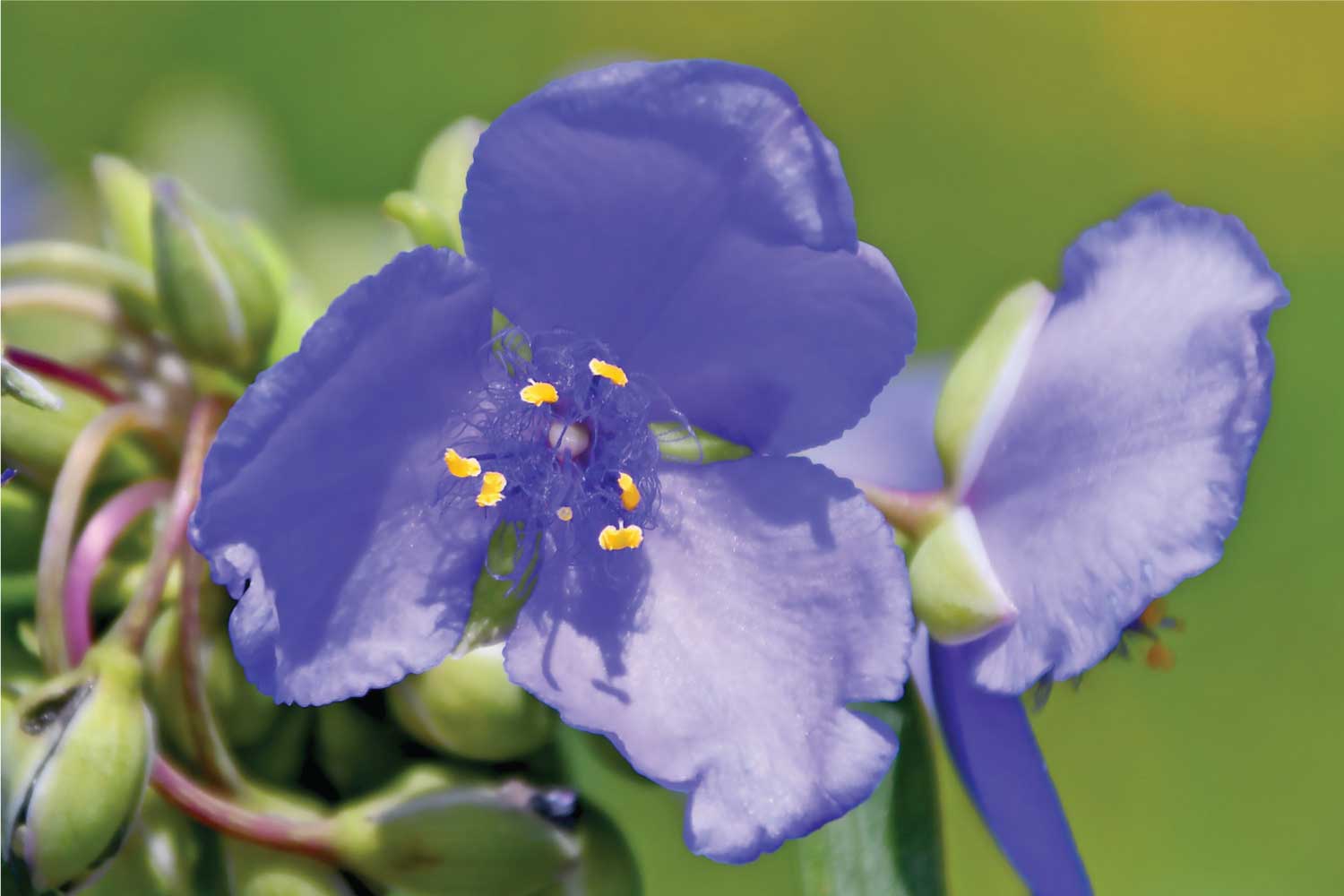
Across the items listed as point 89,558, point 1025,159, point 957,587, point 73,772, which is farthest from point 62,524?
point 1025,159

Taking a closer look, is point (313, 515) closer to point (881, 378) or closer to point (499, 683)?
point (499, 683)

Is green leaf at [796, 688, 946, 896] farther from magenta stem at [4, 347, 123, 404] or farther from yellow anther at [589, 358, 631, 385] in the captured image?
magenta stem at [4, 347, 123, 404]

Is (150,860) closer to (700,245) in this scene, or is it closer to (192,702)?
(192,702)

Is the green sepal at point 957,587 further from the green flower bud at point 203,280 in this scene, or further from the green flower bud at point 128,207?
the green flower bud at point 128,207

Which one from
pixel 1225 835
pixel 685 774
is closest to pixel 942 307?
pixel 1225 835

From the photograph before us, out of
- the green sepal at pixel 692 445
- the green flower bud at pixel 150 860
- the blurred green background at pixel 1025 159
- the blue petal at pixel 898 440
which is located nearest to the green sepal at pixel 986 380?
the green sepal at pixel 692 445
